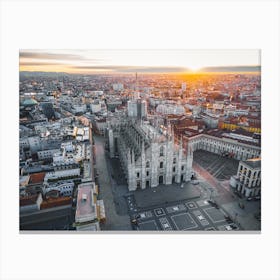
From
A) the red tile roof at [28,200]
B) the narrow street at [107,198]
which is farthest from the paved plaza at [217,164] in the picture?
the red tile roof at [28,200]

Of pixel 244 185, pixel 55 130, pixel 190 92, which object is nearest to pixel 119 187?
pixel 244 185

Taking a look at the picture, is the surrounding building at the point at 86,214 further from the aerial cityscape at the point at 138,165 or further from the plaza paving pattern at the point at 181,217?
the plaza paving pattern at the point at 181,217

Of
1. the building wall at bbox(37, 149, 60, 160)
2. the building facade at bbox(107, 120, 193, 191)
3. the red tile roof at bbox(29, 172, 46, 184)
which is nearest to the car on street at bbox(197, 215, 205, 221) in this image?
the building facade at bbox(107, 120, 193, 191)

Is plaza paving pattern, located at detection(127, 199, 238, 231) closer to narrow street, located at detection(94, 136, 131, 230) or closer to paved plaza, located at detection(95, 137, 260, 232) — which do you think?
paved plaza, located at detection(95, 137, 260, 232)

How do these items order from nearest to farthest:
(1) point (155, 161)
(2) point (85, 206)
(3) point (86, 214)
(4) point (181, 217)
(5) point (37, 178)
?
(3) point (86, 214), (2) point (85, 206), (4) point (181, 217), (5) point (37, 178), (1) point (155, 161)

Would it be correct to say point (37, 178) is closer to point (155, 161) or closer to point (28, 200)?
point (28, 200)

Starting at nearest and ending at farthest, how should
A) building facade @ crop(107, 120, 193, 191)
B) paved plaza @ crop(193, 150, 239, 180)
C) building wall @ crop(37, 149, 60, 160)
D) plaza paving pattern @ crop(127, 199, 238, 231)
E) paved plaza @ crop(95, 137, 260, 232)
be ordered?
plaza paving pattern @ crop(127, 199, 238, 231), paved plaza @ crop(95, 137, 260, 232), building facade @ crop(107, 120, 193, 191), paved plaza @ crop(193, 150, 239, 180), building wall @ crop(37, 149, 60, 160)

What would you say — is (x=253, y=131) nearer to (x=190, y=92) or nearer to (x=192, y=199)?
(x=192, y=199)

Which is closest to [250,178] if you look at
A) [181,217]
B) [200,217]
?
[200,217]
